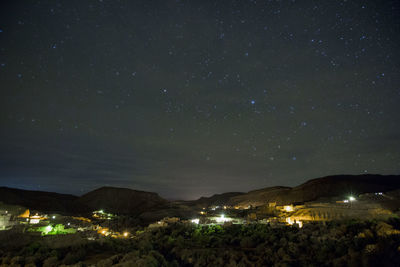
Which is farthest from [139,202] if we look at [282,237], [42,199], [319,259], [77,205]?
[319,259]

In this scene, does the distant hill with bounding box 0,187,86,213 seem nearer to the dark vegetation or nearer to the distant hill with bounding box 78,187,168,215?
the distant hill with bounding box 78,187,168,215

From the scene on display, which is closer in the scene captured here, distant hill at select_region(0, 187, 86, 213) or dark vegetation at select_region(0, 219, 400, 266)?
dark vegetation at select_region(0, 219, 400, 266)

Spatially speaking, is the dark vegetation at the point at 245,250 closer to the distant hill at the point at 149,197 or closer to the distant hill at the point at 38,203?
the distant hill at the point at 149,197

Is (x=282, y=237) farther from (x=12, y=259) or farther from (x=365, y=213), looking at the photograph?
(x=12, y=259)

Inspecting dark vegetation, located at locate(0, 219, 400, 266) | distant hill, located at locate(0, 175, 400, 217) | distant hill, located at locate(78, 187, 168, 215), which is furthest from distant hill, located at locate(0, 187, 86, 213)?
dark vegetation, located at locate(0, 219, 400, 266)

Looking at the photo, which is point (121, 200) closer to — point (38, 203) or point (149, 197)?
point (149, 197)

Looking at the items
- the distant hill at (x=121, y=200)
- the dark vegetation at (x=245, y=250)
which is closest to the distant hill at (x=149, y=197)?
the distant hill at (x=121, y=200)
